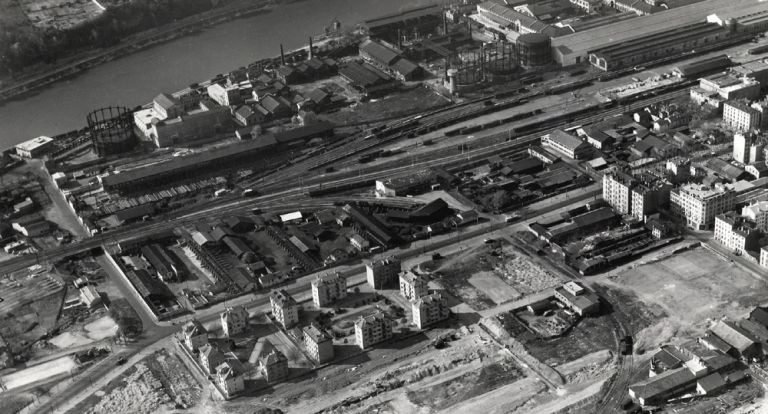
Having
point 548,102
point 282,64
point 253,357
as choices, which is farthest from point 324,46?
point 253,357

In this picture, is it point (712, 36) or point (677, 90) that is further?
point (712, 36)

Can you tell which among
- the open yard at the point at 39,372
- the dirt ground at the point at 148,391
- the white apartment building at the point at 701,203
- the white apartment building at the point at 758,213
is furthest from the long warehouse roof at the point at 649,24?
the open yard at the point at 39,372

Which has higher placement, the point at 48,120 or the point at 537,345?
the point at 48,120

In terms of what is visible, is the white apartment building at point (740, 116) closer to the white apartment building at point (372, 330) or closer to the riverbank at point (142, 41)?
the white apartment building at point (372, 330)

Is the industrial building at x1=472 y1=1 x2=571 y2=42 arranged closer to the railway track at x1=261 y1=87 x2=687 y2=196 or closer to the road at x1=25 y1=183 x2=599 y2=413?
the railway track at x1=261 y1=87 x2=687 y2=196

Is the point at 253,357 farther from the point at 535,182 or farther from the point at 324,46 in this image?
the point at 324,46

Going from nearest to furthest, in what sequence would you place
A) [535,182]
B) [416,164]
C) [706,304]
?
[706,304] < [535,182] < [416,164]

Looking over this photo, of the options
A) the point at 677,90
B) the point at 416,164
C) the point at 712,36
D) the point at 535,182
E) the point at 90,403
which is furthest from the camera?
the point at 712,36
